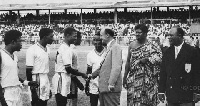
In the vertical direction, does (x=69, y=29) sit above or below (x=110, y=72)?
above

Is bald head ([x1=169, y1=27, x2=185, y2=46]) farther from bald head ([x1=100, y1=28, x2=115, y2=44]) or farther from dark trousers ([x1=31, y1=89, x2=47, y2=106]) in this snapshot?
dark trousers ([x1=31, y1=89, x2=47, y2=106])

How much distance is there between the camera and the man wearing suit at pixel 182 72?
6.84 m

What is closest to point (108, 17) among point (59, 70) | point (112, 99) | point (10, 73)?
point (59, 70)

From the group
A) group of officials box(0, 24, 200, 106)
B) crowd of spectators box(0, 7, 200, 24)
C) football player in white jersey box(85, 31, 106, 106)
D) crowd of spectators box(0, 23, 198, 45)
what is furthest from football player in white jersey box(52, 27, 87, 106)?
crowd of spectators box(0, 7, 200, 24)

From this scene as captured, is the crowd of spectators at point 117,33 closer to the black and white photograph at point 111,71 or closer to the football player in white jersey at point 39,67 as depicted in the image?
the black and white photograph at point 111,71

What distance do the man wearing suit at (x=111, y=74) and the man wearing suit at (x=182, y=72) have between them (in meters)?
0.80

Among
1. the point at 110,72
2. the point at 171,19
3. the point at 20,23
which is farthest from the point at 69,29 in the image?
the point at 20,23

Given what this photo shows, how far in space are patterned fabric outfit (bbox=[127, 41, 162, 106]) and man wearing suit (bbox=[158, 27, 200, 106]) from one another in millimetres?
409

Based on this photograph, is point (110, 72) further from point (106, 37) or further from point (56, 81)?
point (56, 81)

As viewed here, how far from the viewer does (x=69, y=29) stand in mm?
7898

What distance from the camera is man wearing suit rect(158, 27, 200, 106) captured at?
684 centimetres

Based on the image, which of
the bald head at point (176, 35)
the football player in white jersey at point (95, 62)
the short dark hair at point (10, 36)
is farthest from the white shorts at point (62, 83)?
the bald head at point (176, 35)

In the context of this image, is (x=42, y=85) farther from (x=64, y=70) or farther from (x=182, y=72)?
(x=182, y=72)

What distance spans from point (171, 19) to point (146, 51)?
132 feet
